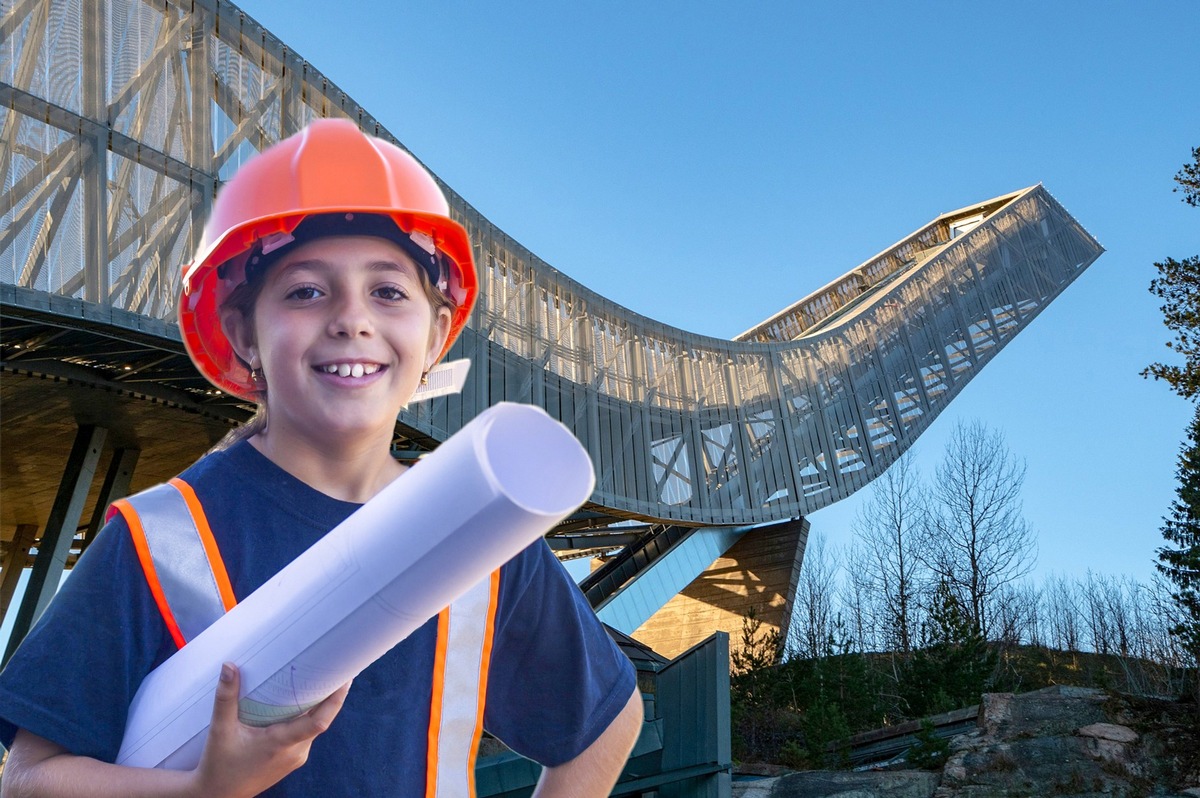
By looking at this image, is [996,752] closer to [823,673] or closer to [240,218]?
[823,673]

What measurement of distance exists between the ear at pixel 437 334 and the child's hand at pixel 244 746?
27.2 inches

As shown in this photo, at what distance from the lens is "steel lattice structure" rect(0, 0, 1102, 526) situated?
12.5 metres

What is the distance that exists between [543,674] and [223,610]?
1.89 feet

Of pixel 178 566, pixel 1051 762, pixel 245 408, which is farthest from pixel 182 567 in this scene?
pixel 245 408

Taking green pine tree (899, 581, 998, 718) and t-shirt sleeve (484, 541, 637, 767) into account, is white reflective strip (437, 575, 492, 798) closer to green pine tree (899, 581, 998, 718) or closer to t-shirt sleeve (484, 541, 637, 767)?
t-shirt sleeve (484, 541, 637, 767)

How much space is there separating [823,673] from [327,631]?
Answer: 71.4 feet

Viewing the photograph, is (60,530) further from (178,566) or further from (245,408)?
(178,566)

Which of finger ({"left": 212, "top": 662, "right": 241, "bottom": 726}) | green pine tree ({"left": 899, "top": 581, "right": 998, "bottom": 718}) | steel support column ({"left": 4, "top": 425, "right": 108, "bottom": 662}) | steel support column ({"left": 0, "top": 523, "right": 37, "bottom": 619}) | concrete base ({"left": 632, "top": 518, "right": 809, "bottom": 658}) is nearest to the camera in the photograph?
finger ({"left": 212, "top": 662, "right": 241, "bottom": 726})

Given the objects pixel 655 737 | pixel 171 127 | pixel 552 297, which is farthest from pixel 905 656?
pixel 655 737

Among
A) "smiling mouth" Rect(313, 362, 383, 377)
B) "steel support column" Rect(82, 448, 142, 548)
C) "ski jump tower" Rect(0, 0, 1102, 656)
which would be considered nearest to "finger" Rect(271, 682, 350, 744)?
"smiling mouth" Rect(313, 362, 383, 377)

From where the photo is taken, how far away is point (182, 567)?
164 centimetres

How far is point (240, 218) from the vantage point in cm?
171

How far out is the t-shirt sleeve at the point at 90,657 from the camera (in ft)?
5.09

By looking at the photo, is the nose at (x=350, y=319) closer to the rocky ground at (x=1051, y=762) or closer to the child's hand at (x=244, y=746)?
the child's hand at (x=244, y=746)
